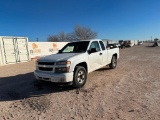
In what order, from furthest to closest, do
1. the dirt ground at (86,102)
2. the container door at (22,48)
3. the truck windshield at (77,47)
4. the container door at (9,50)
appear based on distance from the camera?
the container door at (22,48) → the container door at (9,50) → the truck windshield at (77,47) → the dirt ground at (86,102)

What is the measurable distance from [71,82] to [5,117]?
2.24 metres

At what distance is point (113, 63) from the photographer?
28.1 ft

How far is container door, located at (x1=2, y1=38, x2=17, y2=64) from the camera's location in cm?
1483

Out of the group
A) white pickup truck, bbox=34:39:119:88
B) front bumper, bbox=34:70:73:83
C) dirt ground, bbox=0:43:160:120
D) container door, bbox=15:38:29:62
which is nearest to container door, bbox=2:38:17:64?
container door, bbox=15:38:29:62

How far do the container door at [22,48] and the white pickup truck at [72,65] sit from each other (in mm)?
11306

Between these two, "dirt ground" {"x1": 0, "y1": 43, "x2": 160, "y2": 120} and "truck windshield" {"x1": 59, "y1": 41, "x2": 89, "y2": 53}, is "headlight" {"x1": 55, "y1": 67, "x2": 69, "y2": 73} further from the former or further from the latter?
"truck windshield" {"x1": 59, "y1": 41, "x2": 89, "y2": 53}

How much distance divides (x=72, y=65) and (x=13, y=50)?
506 inches

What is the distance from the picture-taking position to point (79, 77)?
17.5 feet

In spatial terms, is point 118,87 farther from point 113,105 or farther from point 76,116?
point 76,116

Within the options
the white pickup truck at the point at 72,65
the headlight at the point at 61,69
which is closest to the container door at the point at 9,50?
the white pickup truck at the point at 72,65

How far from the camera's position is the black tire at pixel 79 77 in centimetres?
509

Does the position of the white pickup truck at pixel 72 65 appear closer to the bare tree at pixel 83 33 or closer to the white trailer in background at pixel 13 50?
the white trailer in background at pixel 13 50

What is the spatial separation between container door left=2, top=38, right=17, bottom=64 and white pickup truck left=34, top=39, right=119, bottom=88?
10753 mm

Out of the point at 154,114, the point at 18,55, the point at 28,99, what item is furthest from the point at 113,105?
the point at 18,55
